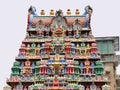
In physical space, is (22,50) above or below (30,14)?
below

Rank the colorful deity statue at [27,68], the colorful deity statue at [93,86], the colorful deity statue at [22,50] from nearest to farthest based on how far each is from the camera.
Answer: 1. the colorful deity statue at [93,86]
2. the colorful deity statue at [27,68]
3. the colorful deity statue at [22,50]

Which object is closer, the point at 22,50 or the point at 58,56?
the point at 58,56

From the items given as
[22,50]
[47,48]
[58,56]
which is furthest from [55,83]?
[22,50]

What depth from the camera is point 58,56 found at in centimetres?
4012

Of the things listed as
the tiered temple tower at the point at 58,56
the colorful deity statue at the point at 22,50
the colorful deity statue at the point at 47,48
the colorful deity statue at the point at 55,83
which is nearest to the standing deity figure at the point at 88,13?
the tiered temple tower at the point at 58,56

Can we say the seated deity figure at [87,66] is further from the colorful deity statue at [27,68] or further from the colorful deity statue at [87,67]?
the colorful deity statue at [27,68]

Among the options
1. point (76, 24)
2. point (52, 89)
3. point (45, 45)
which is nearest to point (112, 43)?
point (76, 24)

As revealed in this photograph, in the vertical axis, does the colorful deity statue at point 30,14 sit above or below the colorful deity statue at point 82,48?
above

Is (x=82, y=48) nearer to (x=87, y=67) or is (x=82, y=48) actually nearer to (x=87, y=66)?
(x=87, y=66)

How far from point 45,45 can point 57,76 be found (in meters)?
4.66

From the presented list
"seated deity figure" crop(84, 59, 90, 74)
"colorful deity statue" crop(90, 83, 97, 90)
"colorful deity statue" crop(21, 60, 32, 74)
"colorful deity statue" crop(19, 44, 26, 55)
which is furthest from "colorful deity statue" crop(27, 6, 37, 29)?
"colorful deity statue" crop(90, 83, 97, 90)

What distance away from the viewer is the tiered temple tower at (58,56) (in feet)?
126

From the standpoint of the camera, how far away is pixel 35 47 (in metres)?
42.0

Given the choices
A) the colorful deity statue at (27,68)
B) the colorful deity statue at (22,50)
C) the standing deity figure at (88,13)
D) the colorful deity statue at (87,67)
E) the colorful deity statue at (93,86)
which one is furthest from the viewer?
the standing deity figure at (88,13)
